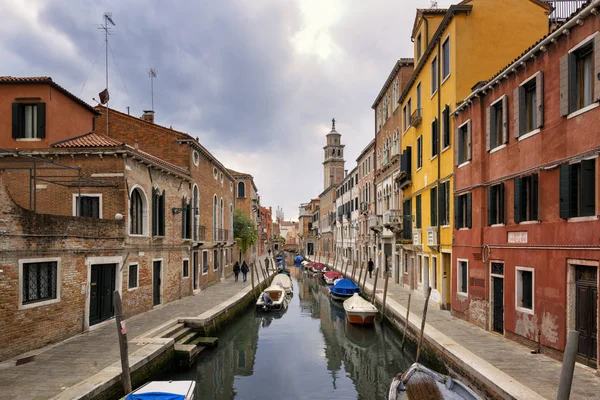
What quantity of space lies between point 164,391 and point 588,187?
8.22 m

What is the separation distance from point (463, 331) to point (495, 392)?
15.5 ft

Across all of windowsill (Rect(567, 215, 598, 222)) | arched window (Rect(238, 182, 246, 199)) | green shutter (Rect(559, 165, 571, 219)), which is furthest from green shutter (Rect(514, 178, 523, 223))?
arched window (Rect(238, 182, 246, 199))

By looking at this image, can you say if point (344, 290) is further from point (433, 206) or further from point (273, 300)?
point (433, 206)

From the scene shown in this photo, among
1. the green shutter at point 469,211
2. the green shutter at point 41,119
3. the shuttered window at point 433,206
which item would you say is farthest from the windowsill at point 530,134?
the green shutter at point 41,119

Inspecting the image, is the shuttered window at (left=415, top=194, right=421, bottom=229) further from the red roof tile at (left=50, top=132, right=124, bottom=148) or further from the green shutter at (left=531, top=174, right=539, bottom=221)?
the red roof tile at (left=50, top=132, right=124, bottom=148)

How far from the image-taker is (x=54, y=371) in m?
8.30

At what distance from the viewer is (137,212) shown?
15.2 meters

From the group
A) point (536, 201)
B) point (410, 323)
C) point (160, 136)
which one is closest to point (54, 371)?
point (410, 323)

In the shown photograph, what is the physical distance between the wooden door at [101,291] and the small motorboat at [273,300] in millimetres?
8884

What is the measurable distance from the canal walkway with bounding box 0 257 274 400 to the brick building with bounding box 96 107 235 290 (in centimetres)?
725

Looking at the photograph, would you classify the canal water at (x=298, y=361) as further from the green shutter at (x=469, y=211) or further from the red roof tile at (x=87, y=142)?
the red roof tile at (x=87, y=142)

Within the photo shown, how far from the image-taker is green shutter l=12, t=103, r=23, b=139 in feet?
46.4


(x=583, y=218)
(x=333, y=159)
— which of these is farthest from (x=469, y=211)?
(x=333, y=159)

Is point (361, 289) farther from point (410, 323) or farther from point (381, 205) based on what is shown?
point (410, 323)
